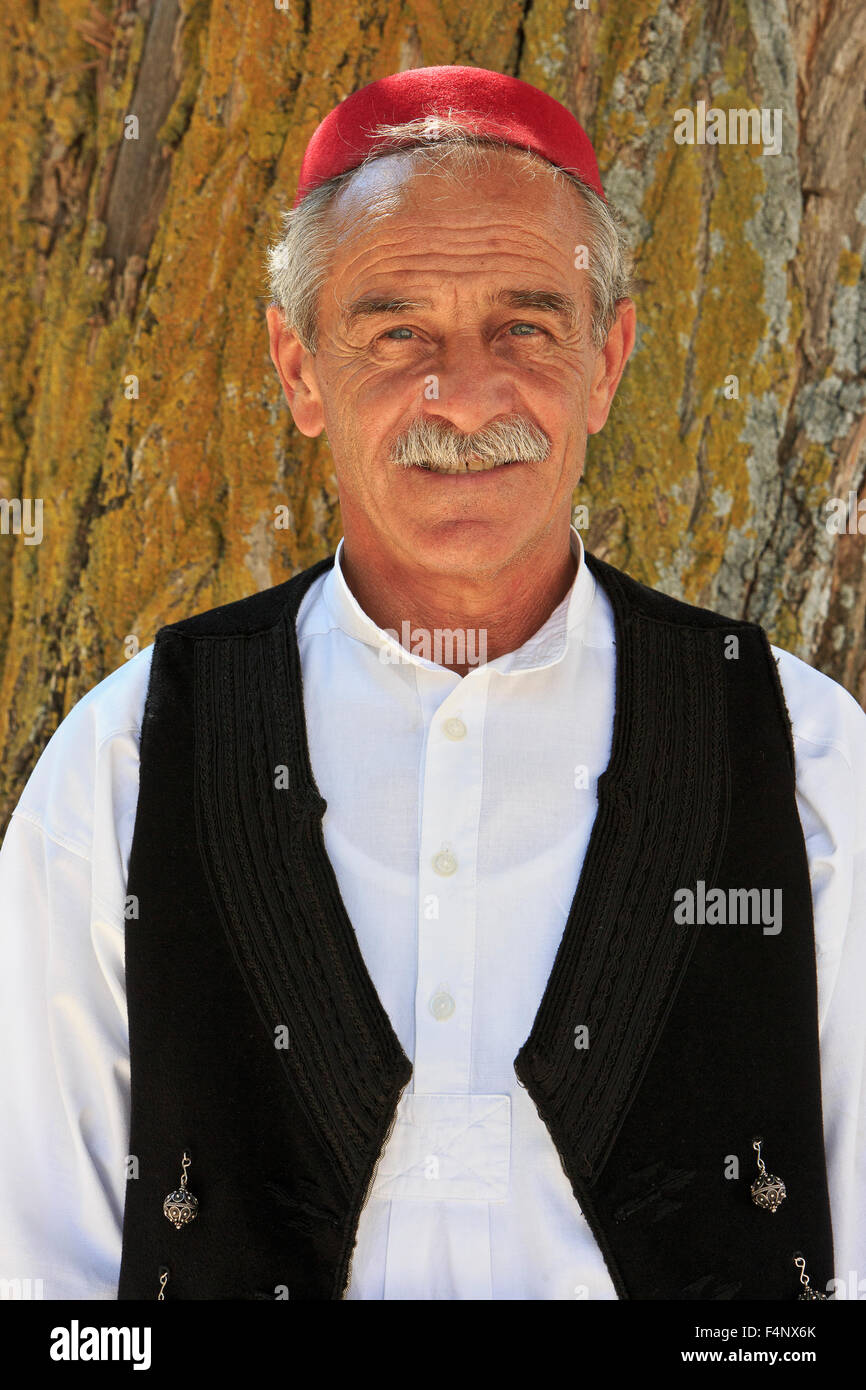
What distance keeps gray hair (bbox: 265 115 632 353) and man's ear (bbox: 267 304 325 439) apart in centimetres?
3

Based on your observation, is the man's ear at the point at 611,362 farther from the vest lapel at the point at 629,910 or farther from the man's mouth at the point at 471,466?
the vest lapel at the point at 629,910

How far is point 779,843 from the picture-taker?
2123mm

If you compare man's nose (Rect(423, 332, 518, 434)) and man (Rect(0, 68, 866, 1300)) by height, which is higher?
man's nose (Rect(423, 332, 518, 434))

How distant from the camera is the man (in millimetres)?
2014

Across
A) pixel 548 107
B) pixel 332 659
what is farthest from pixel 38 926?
pixel 548 107

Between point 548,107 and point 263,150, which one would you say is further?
point 263,150

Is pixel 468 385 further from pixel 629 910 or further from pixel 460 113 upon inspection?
pixel 629 910

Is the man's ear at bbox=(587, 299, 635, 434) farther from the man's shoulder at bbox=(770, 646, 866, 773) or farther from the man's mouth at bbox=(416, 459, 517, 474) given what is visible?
the man's shoulder at bbox=(770, 646, 866, 773)

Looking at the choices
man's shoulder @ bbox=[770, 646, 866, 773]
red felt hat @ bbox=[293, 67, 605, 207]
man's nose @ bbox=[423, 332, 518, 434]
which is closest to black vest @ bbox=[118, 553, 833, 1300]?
man's shoulder @ bbox=[770, 646, 866, 773]

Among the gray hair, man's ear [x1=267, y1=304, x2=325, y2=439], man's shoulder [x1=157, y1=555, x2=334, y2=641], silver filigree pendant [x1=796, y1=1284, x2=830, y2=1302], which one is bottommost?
silver filigree pendant [x1=796, y1=1284, x2=830, y2=1302]

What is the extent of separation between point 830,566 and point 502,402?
121 cm

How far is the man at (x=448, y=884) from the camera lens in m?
2.01
